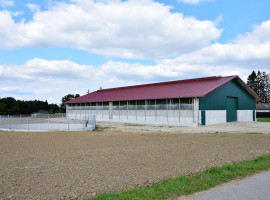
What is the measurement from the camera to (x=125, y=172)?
693 centimetres

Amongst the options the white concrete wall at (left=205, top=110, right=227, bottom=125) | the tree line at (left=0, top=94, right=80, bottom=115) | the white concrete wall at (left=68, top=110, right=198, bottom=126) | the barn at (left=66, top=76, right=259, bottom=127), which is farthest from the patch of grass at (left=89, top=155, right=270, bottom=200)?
the tree line at (left=0, top=94, right=80, bottom=115)

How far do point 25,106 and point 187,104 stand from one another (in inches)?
2441

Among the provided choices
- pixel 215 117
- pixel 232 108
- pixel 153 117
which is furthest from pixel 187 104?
pixel 232 108

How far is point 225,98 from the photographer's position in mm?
31844

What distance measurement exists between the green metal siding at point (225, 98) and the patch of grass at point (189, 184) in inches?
800

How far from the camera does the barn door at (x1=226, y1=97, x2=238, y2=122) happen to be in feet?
108

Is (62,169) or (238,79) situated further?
(238,79)

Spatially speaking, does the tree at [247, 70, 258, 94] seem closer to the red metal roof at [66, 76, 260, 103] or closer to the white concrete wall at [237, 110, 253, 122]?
the white concrete wall at [237, 110, 253, 122]

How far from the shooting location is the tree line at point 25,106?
69.8m

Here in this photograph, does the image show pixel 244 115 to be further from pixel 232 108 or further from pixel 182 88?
pixel 182 88

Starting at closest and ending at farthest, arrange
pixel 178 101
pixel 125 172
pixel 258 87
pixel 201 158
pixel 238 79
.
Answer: pixel 125 172 → pixel 201 158 → pixel 178 101 → pixel 238 79 → pixel 258 87

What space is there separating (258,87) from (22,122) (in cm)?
7075

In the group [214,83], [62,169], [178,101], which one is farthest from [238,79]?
[62,169]

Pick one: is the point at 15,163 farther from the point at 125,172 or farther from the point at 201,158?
the point at 201,158
